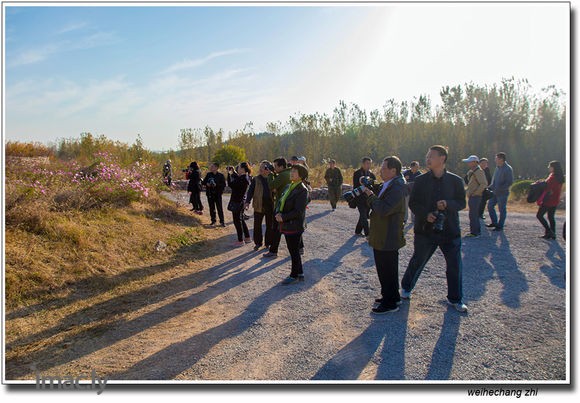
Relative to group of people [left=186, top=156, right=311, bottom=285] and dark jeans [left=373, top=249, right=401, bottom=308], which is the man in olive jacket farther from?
group of people [left=186, top=156, right=311, bottom=285]

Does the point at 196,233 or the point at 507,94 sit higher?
the point at 507,94

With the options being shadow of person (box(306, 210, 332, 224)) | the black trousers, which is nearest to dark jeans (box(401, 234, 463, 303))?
the black trousers

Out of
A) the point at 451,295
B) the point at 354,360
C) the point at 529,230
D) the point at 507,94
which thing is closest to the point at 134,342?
the point at 354,360

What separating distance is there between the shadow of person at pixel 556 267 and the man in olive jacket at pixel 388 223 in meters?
2.60

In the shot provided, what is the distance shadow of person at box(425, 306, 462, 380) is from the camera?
9.94 feet

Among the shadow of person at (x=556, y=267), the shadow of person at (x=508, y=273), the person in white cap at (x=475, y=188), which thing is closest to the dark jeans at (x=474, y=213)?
the person in white cap at (x=475, y=188)

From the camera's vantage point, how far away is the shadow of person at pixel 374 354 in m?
3.04

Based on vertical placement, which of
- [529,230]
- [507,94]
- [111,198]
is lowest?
[529,230]

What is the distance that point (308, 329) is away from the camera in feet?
12.8

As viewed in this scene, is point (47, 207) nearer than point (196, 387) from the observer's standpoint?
No

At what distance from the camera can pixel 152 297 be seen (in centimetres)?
502

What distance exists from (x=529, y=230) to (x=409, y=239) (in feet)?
9.70

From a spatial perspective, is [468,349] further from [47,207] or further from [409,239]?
[47,207]

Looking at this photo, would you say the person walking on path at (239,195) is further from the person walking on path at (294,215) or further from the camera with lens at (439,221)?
the camera with lens at (439,221)
